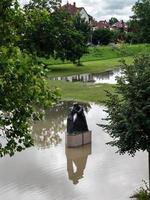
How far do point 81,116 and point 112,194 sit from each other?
6.12m

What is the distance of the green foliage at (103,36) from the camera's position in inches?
3543

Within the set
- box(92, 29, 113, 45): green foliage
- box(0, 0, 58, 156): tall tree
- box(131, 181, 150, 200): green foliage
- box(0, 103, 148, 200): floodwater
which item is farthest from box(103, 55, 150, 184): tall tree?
box(92, 29, 113, 45): green foliage

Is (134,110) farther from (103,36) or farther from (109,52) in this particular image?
(103,36)

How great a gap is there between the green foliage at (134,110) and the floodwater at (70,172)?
2.17 metres

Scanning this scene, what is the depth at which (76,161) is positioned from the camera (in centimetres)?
1830

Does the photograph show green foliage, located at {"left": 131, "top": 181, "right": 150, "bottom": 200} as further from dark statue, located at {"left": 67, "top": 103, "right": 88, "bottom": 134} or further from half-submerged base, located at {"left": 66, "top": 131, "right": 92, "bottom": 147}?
dark statue, located at {"left": 67, "top": 103, "right": 88, "bottom": 134}

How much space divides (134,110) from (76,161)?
5909 millimetres

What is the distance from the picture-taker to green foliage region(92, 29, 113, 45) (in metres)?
90.0

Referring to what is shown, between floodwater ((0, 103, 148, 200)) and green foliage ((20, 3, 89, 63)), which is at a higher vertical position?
green foliage ((20, 3, 89, 63))

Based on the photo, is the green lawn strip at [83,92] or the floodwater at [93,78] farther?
the floodwater at [93,78]

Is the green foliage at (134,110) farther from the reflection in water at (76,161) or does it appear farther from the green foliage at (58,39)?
the green foliage at (58,39)

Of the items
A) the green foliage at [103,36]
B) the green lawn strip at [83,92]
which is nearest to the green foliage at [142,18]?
the green foliage at [103,36]

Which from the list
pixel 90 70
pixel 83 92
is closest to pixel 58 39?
pixel 90 70

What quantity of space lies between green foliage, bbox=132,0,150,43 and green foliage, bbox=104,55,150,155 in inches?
2573
